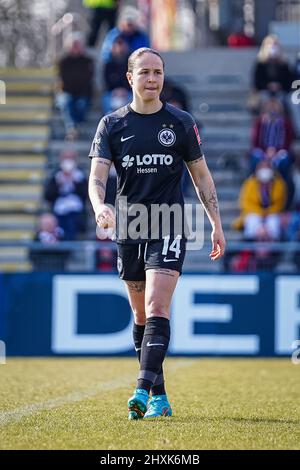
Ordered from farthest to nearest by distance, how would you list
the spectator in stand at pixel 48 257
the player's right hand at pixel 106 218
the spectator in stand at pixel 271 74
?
the spectator in stand at pixel 271 74, the spectator in stand at pixel 48 257, the player's right hand at pixel 106 218

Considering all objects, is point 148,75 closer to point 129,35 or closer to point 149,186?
point 149,186

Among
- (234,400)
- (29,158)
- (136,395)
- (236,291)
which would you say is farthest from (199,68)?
(136,395)

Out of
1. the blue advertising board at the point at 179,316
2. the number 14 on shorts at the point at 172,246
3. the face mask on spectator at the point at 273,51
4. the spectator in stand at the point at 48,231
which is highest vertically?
the face mask on spectator at the point at 273,51

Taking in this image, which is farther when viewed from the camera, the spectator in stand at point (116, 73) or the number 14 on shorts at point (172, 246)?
the spectator in stand at point (116, 73)

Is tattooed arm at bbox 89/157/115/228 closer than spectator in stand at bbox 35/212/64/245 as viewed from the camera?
Yes

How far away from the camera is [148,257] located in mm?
7668

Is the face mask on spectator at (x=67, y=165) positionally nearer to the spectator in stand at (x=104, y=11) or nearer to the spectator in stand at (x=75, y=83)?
the spectator in stand at (x=75, y=83)

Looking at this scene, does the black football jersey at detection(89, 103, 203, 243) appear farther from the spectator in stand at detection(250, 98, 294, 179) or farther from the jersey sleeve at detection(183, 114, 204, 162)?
the spectator in stand at detection(250, 98, 294, 179)

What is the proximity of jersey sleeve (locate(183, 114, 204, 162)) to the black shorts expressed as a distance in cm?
58

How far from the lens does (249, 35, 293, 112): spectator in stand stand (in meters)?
18.5

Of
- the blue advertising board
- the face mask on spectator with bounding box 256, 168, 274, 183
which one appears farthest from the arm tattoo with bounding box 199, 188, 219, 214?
the face mask on spectator with bounding box 256, 168, 274, 183

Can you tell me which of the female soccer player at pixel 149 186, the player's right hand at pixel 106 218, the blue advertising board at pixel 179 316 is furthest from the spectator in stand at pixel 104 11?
the player's right hand at pixel 106 218

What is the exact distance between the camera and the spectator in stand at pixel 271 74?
18.5m

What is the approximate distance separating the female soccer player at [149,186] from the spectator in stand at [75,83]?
11.5 meters
